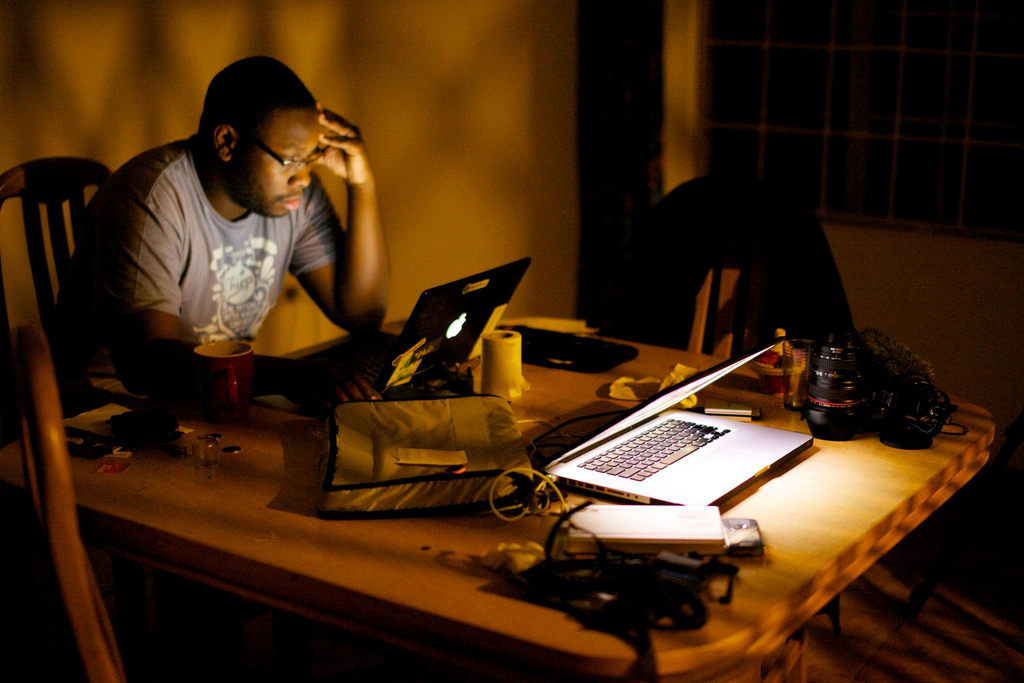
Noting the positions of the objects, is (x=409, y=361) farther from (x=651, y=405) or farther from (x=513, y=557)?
(x=513, y=557)

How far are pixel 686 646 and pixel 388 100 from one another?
2869mm

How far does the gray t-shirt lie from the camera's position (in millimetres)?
2059

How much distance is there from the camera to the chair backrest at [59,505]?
103 cm

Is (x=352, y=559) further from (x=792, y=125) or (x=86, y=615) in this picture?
(x=792, y=125)

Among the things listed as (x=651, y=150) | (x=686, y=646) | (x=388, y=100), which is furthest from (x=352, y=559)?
(x=651, y=150)

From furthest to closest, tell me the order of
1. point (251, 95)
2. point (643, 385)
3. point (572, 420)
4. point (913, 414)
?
point (251, 95) < point (643, 385) < point (572, 420) < point (913, 414)

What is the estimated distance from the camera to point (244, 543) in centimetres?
124

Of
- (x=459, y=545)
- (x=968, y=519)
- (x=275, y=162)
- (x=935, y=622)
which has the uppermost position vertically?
(x=275, y=162)

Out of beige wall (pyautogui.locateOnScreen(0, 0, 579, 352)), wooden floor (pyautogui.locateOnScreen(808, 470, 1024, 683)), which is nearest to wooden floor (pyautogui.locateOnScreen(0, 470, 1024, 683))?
wooden floor (pyautogui.locateOnScreen(808, 470, 1024, 683))

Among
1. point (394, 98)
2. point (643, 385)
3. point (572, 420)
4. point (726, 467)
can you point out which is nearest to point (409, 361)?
point (572, 420)

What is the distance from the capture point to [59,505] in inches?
40.6

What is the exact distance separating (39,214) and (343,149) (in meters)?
0.72

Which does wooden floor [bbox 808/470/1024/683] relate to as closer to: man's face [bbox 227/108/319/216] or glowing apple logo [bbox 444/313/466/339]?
glowing apple logo [bbox 444/313/466/339]

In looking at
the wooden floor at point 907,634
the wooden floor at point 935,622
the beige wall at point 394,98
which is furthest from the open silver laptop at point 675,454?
the beige wall at point 394,98
